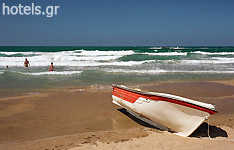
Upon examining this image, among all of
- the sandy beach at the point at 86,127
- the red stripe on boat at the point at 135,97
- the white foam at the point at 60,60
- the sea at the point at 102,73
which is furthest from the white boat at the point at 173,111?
the white foam at the point at 60,60

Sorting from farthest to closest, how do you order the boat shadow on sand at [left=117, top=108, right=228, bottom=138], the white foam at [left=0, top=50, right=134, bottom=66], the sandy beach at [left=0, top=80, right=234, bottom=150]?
the white foam at [left=0, top=50, right=134, bottom=66], the boat shadow on sand at [left=117, top=108, right=228, bottom=138], the sandy beach at [left=0, top=80, right=234, bottom=150]

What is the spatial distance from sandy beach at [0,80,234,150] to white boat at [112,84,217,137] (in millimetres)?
189

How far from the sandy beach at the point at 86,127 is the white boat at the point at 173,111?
0.62 feet

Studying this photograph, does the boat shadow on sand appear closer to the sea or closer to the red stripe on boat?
the red stripe on boat

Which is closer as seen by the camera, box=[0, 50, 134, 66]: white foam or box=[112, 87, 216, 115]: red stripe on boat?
box=[112, 87, 216, 115]: red stripe on boat

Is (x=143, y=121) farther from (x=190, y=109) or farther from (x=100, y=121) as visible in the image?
(x=190, y=109)

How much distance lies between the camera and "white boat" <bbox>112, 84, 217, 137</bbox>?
4688 mm

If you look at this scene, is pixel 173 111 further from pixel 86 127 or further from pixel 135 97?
pixel 86 127

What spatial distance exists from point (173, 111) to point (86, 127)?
1.95 meters

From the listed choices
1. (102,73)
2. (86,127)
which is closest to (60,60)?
(102,73)

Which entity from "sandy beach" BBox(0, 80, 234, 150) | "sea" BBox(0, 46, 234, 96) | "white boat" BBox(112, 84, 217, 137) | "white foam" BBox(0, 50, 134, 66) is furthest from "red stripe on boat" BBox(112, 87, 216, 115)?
"white foam" BBox(0, 50, 134, 66)

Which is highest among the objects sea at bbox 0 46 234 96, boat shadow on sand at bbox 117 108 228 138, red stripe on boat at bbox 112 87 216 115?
red stripe on boat at bbox 112 87 216 115

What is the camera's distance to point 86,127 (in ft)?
17.7

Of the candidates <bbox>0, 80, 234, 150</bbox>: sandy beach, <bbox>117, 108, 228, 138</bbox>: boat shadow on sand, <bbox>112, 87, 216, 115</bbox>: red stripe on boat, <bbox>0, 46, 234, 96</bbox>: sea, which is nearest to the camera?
<bbox>0, 80, 234, 150</bbox>: sandy beach
